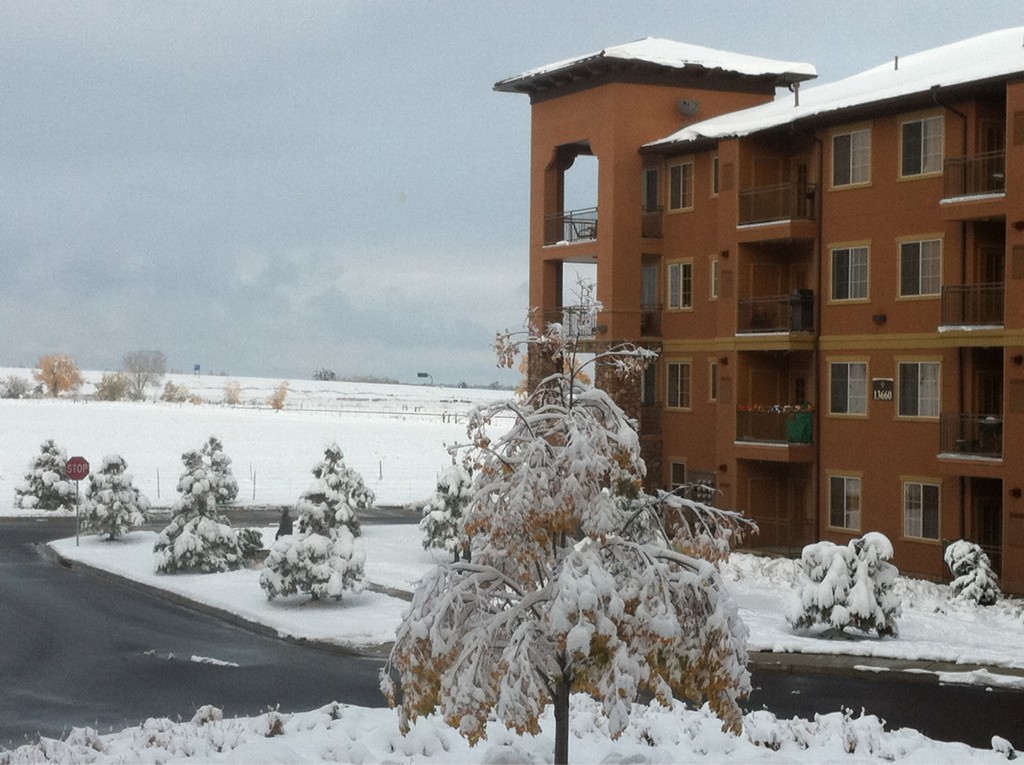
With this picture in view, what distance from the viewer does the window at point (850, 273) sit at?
32.8m

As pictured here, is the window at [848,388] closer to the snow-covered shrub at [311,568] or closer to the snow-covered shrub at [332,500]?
the snow-covered shrub at [311,568]

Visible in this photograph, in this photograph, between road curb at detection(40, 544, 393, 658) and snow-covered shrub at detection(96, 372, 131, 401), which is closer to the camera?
road curb at detection(40, 544, 393, 658)

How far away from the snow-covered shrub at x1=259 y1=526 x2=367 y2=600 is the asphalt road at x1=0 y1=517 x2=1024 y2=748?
1.75 m

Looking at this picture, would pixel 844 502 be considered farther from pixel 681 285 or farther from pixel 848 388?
pixel 681 285

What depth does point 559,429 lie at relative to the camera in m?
12.9

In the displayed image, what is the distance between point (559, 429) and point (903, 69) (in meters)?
27.6

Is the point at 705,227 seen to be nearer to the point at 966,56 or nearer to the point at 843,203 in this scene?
the point at 843,203

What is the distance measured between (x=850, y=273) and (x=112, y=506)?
81.6 ft

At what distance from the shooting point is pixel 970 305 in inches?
1161

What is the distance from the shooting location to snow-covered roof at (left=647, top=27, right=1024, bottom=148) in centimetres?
3005

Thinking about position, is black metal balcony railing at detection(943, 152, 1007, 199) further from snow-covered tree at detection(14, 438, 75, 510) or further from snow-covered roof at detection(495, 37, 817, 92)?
snow-covered tree at detection(14, 438, 75, 510)

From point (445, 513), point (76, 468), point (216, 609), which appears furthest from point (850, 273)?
point (76, 468)

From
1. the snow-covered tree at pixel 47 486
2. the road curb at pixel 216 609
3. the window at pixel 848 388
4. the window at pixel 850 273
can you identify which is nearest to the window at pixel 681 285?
the window at pixel 850 273

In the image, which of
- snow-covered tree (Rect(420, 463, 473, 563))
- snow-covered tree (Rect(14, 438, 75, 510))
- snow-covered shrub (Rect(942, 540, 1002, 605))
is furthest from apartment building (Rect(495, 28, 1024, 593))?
snow-covered tree (Rect(14, 438, 75, 510))
